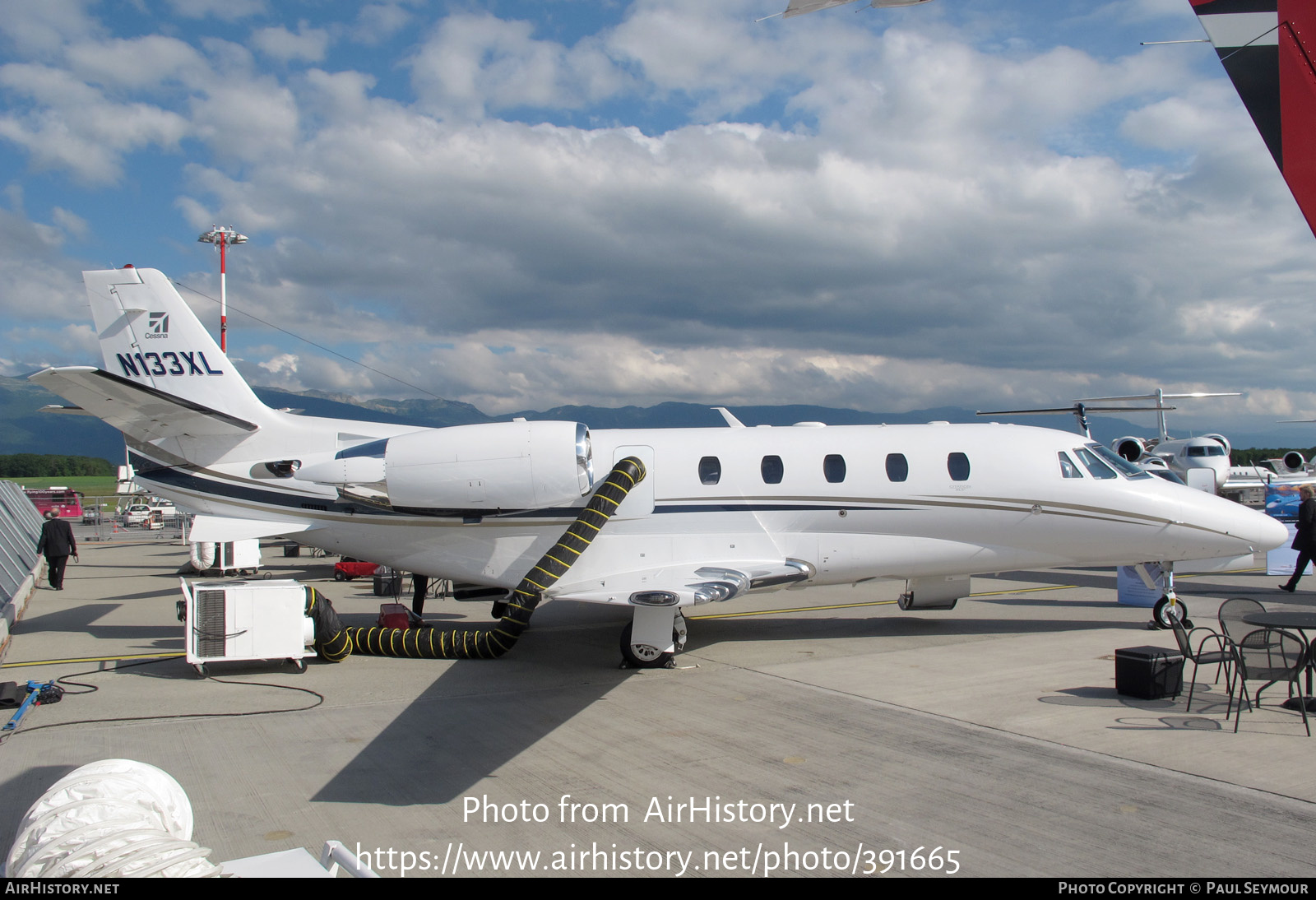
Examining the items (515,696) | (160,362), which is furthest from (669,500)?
(160,362)

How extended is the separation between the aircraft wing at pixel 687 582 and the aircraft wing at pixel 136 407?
19.2 feet

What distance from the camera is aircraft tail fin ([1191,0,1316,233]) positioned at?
5160 millimetres

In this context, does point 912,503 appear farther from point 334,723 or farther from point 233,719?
point 233,719

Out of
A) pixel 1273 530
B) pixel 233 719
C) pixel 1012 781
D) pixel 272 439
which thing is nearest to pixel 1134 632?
pixel 1273 530

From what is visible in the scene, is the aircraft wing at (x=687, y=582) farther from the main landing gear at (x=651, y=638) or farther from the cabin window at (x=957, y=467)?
the cabin window at (x=957, y=467)

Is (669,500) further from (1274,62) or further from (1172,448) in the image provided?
(1172,448)

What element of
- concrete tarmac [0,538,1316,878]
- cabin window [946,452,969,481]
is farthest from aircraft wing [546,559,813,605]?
cabin window [946,452,969,481]

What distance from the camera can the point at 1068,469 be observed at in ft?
38.5

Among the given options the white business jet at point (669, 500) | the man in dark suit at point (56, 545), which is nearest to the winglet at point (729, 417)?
the white business jet at point (669, 500)

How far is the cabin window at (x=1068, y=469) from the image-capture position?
11.7m

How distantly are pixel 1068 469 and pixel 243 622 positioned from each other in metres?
11.2

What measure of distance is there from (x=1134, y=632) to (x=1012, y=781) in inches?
286

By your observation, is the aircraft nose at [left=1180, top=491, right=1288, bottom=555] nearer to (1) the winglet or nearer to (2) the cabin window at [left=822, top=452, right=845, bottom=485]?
(2) the cabin window at [left=822, top=452, right=845, bottom=485]

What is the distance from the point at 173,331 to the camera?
41.2 ft
